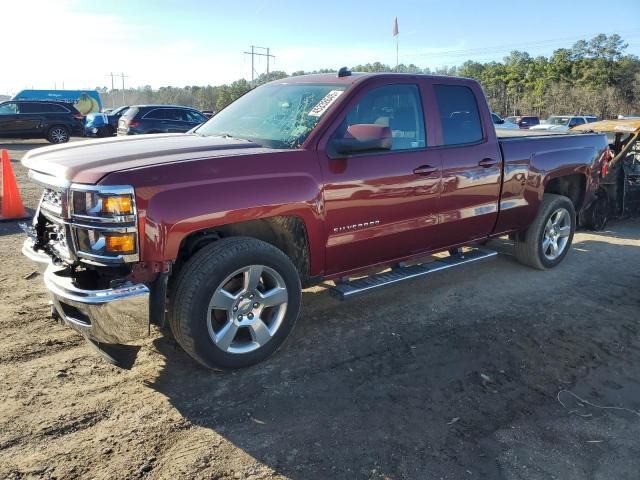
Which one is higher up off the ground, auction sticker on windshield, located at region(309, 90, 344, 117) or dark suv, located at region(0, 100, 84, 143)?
dark suv, located at region(0, 100, 84, 143)

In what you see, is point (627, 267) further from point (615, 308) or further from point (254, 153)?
point (254, 153)

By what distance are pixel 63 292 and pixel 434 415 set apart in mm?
2235

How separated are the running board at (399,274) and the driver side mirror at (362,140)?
3.41 feet

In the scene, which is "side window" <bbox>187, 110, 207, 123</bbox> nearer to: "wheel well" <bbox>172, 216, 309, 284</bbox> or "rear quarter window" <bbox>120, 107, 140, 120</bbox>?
"rear quarter window" <bbox>120, 107, 140, 120</bbox>

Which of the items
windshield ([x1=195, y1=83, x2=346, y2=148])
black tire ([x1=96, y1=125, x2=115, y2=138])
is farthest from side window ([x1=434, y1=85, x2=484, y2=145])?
black tire ([x1=96, y1=125, x2=115, y2=138])

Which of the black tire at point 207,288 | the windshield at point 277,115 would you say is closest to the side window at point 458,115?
the windshield at point 277,115

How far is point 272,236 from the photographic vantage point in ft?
12.5

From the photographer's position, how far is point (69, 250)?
3.06 metres

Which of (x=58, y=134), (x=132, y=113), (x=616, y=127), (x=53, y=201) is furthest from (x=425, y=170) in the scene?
(x=58, y=134)

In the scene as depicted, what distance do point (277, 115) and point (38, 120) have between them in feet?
68.6

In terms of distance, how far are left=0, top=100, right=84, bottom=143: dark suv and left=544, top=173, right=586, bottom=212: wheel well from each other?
68.5 ft

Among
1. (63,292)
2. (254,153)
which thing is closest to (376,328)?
(254,153)

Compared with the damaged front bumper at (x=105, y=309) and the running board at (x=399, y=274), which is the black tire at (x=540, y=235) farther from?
the damaged front bumper at (x=105, y=309)

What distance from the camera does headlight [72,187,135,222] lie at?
2.85 metres
